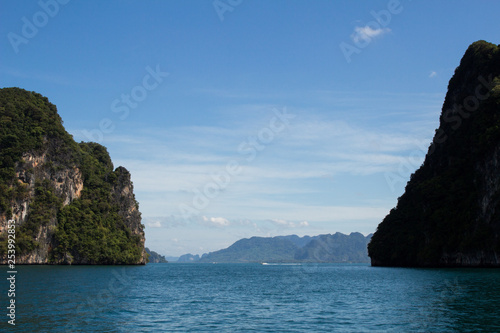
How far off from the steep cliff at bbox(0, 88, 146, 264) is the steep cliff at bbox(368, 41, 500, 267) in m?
80.9

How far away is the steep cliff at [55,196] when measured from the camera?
112 meters

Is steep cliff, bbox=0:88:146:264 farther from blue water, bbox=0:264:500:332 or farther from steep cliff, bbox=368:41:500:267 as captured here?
steep cliff, bbox=368:41:500:267

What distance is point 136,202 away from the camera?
159250 millimetres

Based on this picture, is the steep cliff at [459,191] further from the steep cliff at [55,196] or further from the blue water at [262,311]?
the steep cliff at [55,196]

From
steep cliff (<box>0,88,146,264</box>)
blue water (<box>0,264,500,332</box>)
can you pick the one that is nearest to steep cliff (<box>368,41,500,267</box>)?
blue water (<box>0,264,500,332</box>)

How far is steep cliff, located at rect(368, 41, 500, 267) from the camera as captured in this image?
88250 millimetres

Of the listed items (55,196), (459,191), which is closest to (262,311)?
(459,191)

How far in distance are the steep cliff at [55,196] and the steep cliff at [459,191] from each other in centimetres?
8091

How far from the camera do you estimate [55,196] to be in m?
124

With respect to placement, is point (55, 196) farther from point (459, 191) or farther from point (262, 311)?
point (262, 311)

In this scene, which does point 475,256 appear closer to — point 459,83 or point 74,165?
point 459,83

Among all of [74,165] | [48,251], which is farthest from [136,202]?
[48,251]

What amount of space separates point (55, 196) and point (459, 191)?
104056 mm

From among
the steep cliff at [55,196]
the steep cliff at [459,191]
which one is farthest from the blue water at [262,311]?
the steep cliff at [55,196]
